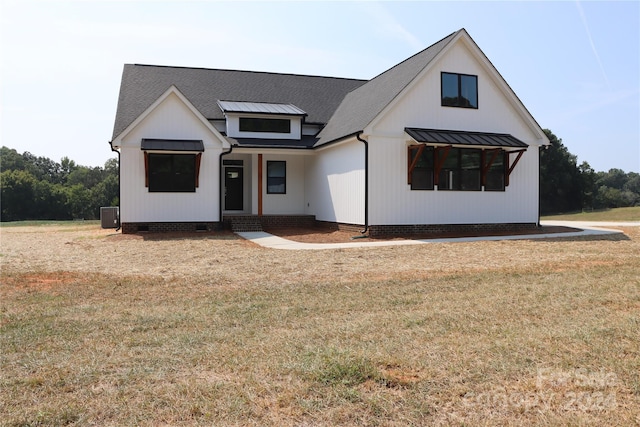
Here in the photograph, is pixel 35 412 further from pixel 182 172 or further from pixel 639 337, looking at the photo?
pixel 182 172

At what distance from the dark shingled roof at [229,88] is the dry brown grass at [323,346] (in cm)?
1364

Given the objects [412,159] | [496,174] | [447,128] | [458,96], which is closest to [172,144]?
[412,159]

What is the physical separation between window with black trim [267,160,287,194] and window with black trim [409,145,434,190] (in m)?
→ 6.62

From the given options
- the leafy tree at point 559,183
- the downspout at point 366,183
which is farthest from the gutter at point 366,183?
the leafy tree at point 559,183

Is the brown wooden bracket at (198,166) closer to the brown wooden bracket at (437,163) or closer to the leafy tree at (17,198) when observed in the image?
the brown wooden bracket at (437,163)

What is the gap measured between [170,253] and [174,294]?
5.23 meters

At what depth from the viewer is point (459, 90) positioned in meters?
17.9

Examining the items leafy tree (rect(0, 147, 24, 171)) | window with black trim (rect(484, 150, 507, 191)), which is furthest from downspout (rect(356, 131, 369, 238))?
leafy tree (rect(0, 147, 24, 171))

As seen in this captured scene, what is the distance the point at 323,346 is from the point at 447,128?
14342mm

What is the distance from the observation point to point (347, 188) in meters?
18.0

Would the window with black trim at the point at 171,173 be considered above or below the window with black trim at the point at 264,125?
below

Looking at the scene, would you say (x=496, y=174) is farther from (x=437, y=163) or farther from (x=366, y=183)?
(x=366, y=183)

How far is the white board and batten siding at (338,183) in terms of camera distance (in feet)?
56.6

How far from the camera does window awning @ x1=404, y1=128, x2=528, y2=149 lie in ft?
53.4
